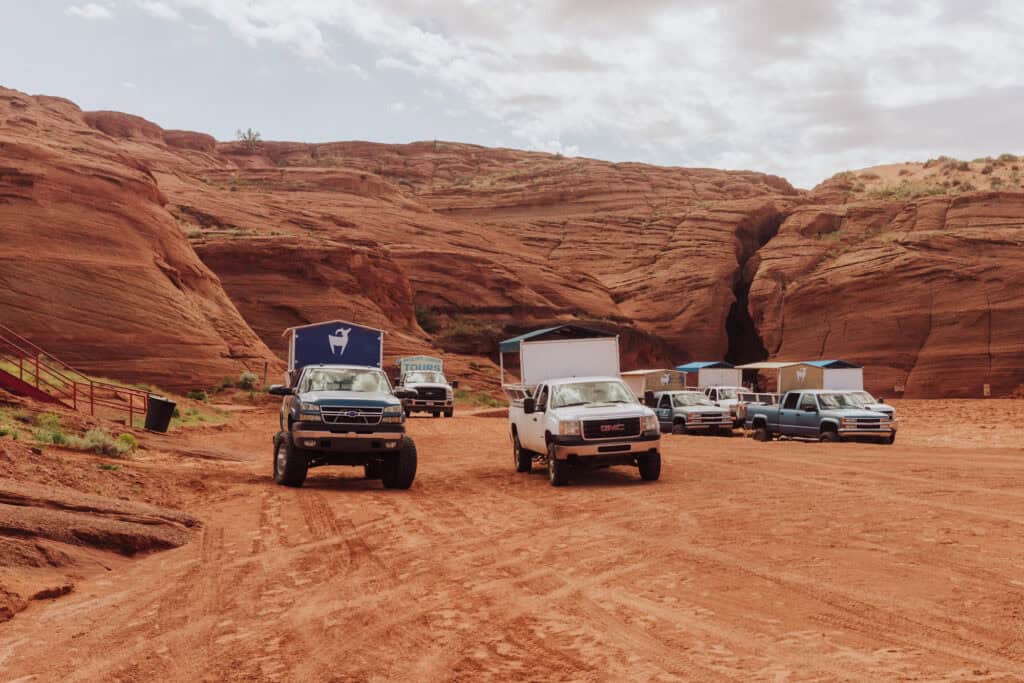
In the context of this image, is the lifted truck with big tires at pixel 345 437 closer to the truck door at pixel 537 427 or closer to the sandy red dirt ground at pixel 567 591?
the sandy red dirt ground at pixel 567 591

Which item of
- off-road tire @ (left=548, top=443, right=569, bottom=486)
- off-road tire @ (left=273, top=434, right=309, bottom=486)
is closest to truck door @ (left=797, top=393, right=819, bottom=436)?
off-road tire @ (left=548, top=443, right=569, bottom=486)

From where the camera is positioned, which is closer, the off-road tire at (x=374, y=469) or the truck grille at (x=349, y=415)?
the truck grille at (x=349, y=415)

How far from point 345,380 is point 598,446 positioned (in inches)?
183

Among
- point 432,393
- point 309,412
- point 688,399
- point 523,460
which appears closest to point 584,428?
point 523,460

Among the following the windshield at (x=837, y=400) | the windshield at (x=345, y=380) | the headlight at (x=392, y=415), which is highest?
the windshield at (x=345, y=380)

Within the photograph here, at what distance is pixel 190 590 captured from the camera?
714 cm

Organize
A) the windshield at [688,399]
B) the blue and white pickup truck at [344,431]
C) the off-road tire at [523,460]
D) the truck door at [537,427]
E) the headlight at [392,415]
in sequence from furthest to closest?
the windshield at [688,399] → the off-road tire at [523,460] → the truck door at [537,427] → the headlight at [392,415] → the blue and white pickup truck at [344,431]

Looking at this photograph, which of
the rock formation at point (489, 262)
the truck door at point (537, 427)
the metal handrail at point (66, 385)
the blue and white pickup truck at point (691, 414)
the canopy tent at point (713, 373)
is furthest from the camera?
the canopy tent at point (713, 373)

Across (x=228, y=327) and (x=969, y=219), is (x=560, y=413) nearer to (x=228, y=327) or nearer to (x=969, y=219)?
(x=228, y=327)

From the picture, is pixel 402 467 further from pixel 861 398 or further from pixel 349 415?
pixel 861 398

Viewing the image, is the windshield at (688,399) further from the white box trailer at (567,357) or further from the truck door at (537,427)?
the truck door at (537,427)

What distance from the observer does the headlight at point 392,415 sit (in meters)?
14.4

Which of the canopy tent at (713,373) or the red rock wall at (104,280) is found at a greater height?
the red rock wall at (104,280)

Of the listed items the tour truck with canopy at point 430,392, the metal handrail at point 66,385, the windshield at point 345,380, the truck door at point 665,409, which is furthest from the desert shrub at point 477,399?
the windshield at point 345,380
